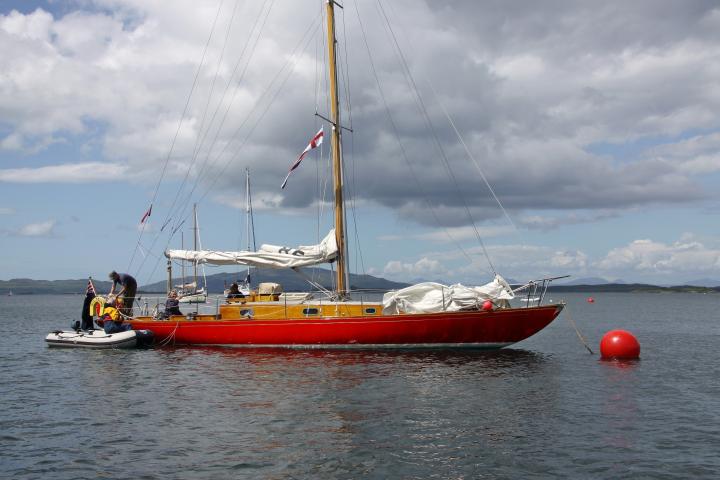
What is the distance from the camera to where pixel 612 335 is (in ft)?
83.7

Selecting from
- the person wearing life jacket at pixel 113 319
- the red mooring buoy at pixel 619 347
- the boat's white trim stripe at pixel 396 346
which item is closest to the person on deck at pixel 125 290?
the person wearing life jacket at pixel 113 319

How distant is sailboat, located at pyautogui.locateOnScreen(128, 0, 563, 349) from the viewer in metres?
25.1

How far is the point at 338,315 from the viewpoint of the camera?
26156 mm

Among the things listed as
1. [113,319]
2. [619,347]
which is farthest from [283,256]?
[619,347]

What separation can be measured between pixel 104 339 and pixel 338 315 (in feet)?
37.0

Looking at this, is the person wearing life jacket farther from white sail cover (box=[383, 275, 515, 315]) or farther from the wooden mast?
white sail cover (box=[383, 275, 515, 315])

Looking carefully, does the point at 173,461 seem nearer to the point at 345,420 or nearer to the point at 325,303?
the point at 345,420

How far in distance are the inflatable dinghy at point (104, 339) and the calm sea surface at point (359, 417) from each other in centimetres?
229

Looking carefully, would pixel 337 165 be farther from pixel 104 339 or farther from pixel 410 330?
pixel 104 339

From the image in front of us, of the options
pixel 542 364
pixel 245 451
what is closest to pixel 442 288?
pixel 542 364

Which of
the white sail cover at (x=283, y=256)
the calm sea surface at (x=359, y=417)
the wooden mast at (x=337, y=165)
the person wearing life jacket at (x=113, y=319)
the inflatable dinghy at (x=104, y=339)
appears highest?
the wooden mast at (x=337, y=165)

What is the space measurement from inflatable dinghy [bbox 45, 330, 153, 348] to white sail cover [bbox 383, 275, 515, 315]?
1183 centimetres

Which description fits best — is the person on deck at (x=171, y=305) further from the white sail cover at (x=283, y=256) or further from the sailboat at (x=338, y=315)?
the white sail cover at (x=283, y=256)

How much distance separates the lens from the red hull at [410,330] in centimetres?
2498
